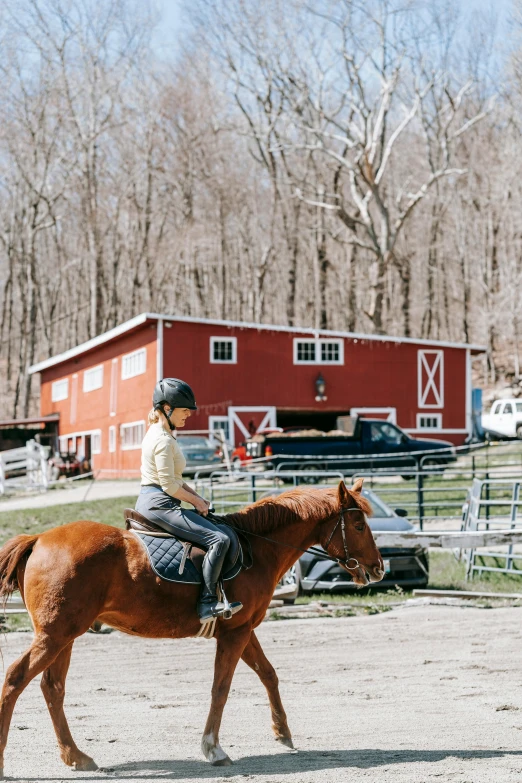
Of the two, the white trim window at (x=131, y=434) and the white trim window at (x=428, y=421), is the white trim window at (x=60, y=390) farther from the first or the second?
the white trim window at (x=428, y=421)

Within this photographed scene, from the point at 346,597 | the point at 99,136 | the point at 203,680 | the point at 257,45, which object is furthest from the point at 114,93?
the point at 203,680

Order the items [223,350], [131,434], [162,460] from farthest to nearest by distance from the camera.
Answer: [131,434] < [223,350] < [162,460]

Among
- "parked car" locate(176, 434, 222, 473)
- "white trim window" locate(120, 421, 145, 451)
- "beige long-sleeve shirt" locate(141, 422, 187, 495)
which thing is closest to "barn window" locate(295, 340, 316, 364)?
"parked car" locate(176, 434, 222, 473)

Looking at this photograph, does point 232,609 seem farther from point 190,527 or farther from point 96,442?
point 96,442

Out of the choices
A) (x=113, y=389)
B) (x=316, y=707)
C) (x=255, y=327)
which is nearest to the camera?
(x=316, y=707)

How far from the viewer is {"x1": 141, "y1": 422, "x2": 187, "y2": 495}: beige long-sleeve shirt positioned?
669cm

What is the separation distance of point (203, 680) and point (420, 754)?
10.3ft

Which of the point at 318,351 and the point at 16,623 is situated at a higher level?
the point at 318,351

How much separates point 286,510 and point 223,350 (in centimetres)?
3053

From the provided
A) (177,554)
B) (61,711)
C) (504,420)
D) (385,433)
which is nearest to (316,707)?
(177,554)

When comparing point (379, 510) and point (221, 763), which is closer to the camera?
point (221, 763)

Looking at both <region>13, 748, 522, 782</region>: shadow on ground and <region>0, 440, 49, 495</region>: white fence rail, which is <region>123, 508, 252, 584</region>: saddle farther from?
<region>0, 440, 49, 495</region>: white fence rail

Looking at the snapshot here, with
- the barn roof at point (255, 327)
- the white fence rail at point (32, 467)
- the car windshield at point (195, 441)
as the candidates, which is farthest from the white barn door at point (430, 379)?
the white fence rail at point (32, 467)

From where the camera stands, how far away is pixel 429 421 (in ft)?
130
